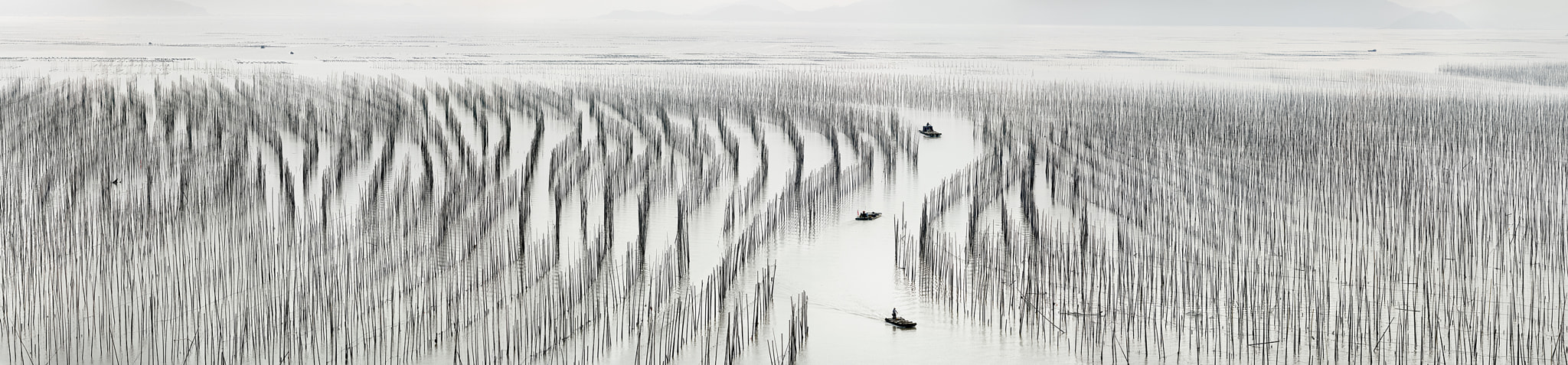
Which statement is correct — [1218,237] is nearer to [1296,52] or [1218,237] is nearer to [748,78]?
[748,78]

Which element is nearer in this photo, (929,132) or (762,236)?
(762,236)

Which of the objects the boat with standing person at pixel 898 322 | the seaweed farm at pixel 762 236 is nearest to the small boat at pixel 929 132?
the seaweed farm at pixel 762 236

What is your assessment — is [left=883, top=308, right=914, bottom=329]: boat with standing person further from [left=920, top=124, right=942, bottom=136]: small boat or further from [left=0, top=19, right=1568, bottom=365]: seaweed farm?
[left=920, top=124, right=942, bottom=136]: small boat

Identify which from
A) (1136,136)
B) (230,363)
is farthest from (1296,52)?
(230,363)

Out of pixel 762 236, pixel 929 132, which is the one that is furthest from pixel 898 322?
pixel 929 132

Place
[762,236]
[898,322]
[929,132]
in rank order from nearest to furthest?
1. [898,322]
2. [762,236]
3. [929,132]

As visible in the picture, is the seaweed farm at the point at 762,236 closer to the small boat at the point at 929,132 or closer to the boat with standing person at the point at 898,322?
the boat with standing person at the point at 898,322

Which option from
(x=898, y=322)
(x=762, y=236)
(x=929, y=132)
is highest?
(x=929, y=132)

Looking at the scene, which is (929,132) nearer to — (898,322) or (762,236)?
(762,236)

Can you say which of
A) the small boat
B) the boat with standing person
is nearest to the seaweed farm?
the boat with standing person
